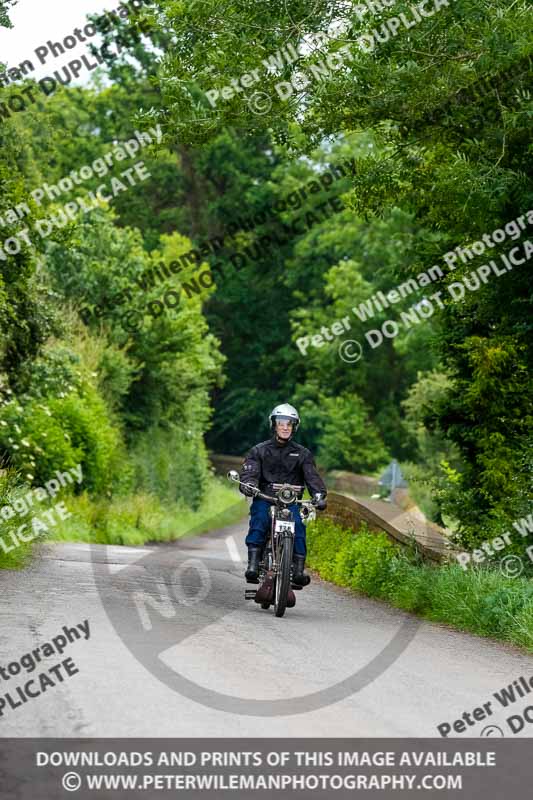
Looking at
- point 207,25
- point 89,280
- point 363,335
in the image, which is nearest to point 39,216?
point 207,25

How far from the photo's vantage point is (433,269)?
1839 cm

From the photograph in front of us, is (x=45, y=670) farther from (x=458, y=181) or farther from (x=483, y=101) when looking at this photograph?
(x=483, y=101)

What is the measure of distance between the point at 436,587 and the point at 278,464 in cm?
209

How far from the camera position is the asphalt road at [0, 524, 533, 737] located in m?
7.15

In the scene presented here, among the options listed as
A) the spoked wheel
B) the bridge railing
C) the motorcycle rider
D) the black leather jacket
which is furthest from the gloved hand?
the bridge railing

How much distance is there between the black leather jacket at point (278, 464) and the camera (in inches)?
512

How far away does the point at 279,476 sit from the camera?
13.0 meters

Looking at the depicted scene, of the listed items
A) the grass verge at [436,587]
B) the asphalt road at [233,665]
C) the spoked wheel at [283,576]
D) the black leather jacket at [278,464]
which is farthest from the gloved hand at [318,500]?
the grass verge at [436,587]

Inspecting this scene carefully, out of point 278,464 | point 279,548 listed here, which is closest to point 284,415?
point 278,464

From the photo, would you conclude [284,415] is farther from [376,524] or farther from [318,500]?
[376,524]

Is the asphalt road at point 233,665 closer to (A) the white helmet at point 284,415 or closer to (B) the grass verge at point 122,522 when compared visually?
(A) the white helmet at point 284,415
